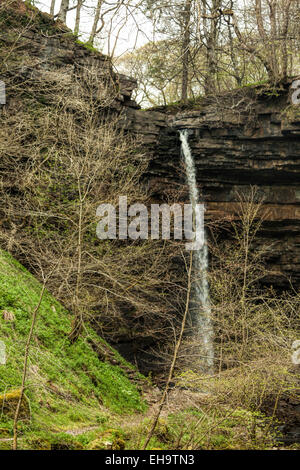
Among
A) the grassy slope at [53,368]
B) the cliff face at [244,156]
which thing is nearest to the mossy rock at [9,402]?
the grassy slope at [53,368]

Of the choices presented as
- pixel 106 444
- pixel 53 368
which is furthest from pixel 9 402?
pixel 53 368

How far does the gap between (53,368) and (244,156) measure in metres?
11.5

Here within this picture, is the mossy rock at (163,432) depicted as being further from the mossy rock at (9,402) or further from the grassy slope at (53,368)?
the mossy rock at (9,402)

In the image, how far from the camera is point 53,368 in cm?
834

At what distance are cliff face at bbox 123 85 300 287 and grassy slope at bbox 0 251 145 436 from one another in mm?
6788

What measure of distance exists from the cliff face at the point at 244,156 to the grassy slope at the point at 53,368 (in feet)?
22.3

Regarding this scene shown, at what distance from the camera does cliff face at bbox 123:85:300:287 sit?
631 inches

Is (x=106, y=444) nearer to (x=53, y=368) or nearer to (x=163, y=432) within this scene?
(x=163, y=432)

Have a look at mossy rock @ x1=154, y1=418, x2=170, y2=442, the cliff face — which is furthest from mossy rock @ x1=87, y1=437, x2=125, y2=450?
the cliff face

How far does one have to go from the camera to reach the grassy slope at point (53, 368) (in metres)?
6.84

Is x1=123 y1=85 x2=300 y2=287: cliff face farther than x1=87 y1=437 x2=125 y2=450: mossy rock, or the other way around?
x1=123 y1=85 x2=300 y2=287: cliff face

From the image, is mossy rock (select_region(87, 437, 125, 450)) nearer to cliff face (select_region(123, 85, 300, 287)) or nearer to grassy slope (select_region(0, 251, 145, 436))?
grassy slope (select_region(0, 251, 145, 436))

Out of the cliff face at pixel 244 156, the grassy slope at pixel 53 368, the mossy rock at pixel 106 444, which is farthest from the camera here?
the cliff face at pixel 244 156

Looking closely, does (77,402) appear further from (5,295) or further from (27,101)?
(27,101)
